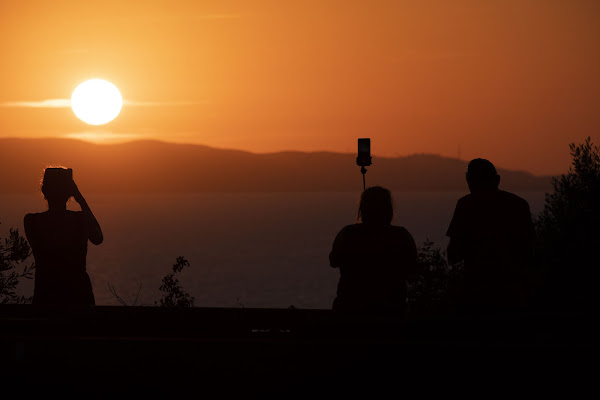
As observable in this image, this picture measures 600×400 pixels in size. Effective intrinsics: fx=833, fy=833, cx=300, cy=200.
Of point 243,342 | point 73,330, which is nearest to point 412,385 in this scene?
point 243,342

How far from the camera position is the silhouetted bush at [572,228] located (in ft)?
36.4

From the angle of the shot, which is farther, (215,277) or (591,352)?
(215,277)

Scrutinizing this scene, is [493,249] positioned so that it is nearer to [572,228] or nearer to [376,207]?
[376,207]

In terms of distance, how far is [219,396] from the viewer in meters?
3.93

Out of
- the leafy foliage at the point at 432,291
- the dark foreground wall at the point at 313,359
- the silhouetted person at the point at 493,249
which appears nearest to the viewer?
the dark foreground wall at the point at 313,359

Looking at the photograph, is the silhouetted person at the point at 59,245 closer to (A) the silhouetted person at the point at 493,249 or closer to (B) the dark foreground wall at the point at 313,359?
(B) the dark foreground wall at the point at 313,359

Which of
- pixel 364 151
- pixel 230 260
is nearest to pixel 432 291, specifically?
pixel 364 151

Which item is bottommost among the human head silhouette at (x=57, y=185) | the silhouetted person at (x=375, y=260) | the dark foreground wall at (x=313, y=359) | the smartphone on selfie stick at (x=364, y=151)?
the dark foreground wall at (x=313, y=359)

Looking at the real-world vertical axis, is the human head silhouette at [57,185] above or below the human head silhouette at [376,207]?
above

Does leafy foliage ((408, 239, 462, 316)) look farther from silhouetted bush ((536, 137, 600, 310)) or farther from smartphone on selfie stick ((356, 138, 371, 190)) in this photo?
smartphone on selfie stick ((356, 138, 371, 190))

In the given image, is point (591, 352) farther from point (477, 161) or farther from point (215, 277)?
point (215, 277)

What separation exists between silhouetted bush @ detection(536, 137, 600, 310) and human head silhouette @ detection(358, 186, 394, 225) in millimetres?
6018

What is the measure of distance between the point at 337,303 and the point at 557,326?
49.4 inches

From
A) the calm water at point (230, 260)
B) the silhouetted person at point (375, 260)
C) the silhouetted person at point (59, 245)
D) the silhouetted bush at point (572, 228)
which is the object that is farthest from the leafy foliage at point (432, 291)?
the calm water at point (230, 260)
